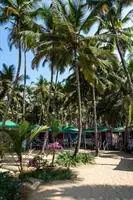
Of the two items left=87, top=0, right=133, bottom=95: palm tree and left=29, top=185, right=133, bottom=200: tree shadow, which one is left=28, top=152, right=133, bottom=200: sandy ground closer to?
left=29, top=185, right=133, bottom=200: tree shadow

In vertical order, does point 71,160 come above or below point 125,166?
above

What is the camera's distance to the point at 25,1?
28312mm

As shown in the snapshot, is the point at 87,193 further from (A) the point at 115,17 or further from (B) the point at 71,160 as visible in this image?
(A) the point at 115,17

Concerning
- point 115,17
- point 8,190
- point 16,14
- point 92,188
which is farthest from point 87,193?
point 16,14

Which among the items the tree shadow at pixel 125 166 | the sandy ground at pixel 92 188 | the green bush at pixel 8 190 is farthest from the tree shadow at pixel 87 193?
the tree shadow at pixel 125 166

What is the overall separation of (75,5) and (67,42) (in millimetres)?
Answer: 2463

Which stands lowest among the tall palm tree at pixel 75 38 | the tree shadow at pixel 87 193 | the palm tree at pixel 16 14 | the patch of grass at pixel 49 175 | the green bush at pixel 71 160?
the tree shadow at pixel 87 193

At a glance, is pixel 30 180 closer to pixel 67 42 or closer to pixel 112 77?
pixel 67 42

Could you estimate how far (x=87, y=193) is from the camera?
13.2 m

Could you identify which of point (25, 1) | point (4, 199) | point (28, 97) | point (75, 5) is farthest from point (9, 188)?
point (28, 97)

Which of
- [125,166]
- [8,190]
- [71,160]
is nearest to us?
[8,190]

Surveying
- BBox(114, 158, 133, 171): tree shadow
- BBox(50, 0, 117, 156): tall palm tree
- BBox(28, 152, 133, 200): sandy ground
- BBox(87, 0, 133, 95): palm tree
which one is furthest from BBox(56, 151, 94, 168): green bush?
BBox(87, 0, 133, 95): palm tree

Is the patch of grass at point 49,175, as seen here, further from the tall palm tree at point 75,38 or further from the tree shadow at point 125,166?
the tall palm tree at point 75,38

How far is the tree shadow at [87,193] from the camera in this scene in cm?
1255
